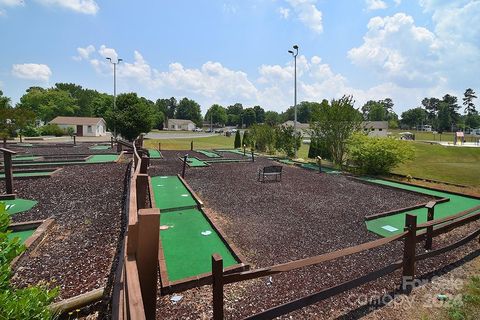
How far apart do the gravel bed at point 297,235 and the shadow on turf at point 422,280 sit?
0.03 metres

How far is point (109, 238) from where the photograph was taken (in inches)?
209

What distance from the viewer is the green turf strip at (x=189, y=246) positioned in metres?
4.40

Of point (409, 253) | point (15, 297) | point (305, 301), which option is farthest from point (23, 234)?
point (409, 253)

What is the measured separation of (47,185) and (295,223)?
8.27m

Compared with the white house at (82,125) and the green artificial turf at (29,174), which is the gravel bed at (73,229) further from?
the white house at (82,125)

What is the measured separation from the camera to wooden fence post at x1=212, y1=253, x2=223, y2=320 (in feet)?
8.32

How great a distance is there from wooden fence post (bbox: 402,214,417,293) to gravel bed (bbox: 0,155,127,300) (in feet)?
14.3

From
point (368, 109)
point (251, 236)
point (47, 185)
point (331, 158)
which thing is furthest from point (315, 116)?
point (368, 109)

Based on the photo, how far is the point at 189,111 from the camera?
392 feet

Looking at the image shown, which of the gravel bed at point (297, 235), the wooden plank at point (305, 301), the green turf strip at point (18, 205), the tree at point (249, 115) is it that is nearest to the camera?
the wooden plank at point (305, 301)

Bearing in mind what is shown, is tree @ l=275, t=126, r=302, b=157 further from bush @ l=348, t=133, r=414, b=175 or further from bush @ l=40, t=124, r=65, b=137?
bush @ l=40, t=124, r=65, b=137

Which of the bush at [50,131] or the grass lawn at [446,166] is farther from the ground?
the bush at [50,131]

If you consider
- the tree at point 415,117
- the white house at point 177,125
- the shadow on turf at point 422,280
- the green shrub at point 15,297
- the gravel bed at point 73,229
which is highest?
the tree at point 415,117

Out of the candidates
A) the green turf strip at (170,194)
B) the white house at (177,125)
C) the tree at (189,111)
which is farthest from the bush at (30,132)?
the tree at (189,111)
